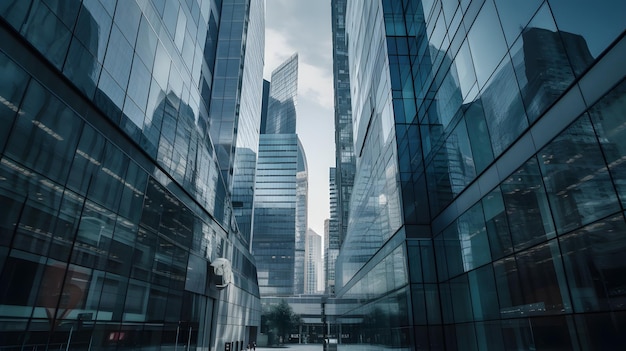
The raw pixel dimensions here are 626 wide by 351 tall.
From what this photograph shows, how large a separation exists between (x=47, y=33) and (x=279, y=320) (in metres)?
87.5

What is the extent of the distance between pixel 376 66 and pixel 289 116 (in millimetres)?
169543

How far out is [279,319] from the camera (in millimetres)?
89250

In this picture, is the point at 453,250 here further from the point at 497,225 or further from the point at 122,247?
the point at 122,247

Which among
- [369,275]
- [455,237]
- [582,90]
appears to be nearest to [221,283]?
[369,275]

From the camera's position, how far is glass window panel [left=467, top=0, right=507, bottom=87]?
13.9 metres

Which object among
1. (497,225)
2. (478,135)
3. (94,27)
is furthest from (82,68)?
(497,225)

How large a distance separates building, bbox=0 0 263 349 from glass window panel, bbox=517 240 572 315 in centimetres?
1609

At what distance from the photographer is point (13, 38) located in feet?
34.3

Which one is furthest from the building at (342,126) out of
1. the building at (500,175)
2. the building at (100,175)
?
the building at (100,175)

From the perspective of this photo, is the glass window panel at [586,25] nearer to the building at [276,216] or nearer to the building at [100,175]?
the building at [100,175]

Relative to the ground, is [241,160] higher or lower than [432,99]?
higher

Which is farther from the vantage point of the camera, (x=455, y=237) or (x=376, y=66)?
(x=376, y=66)

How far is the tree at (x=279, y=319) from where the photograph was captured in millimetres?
89000

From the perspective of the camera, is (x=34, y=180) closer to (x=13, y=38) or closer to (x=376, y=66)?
(x=13, y=38)
